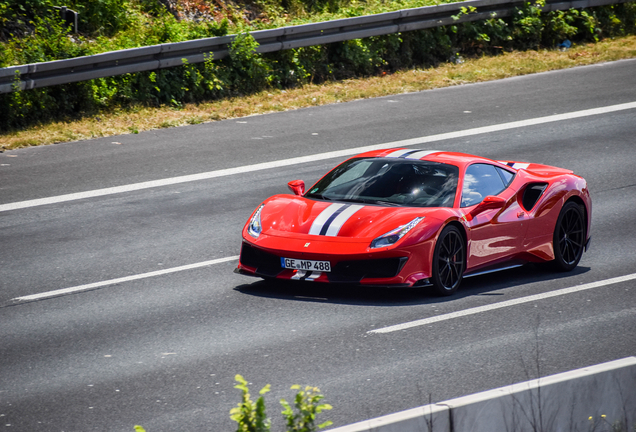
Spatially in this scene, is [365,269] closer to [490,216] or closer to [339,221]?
[339,221]

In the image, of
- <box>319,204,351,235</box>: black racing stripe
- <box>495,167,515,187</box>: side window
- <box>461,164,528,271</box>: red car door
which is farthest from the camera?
<box>495,167,515,187</box>: side window

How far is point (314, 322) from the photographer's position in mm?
7844

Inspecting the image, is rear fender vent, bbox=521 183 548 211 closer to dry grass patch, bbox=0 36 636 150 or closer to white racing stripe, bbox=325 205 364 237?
white racing stripe, bbox=325 205 364 237

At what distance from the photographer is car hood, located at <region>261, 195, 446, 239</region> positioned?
838cm

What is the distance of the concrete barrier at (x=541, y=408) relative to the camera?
443 centimetres

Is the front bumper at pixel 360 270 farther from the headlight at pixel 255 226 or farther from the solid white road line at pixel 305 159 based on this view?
the solid white road line at pixel 305 159

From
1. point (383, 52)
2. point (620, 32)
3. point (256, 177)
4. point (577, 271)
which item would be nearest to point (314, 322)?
point (577, 271)

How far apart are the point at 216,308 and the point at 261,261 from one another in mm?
643

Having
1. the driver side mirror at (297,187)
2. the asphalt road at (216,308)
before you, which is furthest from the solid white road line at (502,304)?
the driver side mirror at (297,187)

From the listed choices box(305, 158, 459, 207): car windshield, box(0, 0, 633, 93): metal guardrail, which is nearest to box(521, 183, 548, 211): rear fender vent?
box(305, 158, 459, 207): car windshield

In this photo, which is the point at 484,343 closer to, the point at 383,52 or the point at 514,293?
the point at 514,293

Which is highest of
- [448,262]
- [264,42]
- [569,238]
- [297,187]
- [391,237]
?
[264,42]

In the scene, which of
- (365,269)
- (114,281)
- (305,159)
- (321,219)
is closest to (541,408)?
(365,269)

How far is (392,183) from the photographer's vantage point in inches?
360
